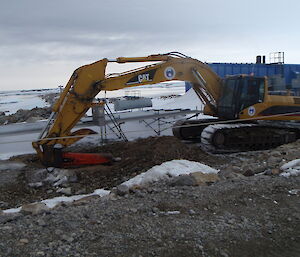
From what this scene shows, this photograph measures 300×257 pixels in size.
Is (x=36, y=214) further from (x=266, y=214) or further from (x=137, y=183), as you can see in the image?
(x=266, y=214)

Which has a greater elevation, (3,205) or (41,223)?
(41,223)

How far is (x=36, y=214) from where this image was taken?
4.75m

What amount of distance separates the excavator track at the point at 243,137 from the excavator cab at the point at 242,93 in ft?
1.75

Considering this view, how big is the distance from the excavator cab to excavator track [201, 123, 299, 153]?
532 mm

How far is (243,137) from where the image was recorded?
11.1 m

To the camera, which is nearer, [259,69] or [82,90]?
[82,90]

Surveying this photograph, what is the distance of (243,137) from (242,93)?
1.37m

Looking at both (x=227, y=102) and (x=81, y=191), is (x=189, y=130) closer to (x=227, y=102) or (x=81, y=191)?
(x=227, y=102)

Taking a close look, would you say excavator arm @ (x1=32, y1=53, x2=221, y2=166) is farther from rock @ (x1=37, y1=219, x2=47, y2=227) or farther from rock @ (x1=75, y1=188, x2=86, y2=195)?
rock @ (x1=37, y1=219, x2=47, y2=227)

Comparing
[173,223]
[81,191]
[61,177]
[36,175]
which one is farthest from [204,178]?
[36,175]

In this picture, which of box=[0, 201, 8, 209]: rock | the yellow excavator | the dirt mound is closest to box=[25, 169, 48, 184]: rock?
the dirt mound

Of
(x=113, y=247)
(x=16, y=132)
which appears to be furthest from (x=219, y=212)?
(x=16, y=132)

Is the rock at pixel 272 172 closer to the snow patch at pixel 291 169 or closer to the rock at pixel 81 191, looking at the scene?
the snow patch at pixel 291 169

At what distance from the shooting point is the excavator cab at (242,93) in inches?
435
